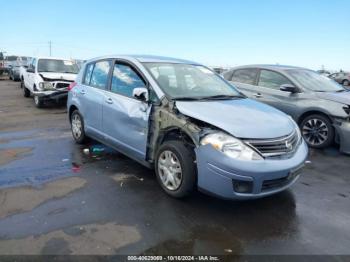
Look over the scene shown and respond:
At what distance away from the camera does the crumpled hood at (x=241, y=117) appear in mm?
3764

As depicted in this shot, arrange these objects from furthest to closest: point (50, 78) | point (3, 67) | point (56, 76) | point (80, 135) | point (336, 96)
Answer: point (3, 67) < point (56, 76) < point (50, 78) < point (336, 96) < point (80, 135)

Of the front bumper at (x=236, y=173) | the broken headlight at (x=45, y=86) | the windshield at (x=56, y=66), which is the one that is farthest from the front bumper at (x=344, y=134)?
the windshield at (x=56, y=66)

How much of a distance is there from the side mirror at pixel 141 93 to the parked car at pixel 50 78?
7.91 meters

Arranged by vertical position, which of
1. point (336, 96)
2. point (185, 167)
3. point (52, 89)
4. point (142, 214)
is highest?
point (336, 96)

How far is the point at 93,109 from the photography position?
5.87m

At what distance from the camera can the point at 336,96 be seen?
22.6 ft

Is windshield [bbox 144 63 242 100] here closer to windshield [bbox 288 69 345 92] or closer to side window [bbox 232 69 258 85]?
windshield [bbox 288 69 345 92]

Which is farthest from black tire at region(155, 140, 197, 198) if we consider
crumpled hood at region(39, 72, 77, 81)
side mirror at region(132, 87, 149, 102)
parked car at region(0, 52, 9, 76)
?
parked car at region(0, 52, 9, 76)

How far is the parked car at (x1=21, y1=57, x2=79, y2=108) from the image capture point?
11773 millimetres

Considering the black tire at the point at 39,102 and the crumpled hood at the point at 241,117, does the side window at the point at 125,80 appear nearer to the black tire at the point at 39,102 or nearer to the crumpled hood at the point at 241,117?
the crumpled hood at the point at 241,117

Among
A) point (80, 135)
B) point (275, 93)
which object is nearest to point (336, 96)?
point (275, 93)

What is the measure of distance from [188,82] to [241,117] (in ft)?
4.09

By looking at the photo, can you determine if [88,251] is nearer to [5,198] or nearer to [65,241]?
[65,241]

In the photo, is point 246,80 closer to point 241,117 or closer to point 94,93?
point 94,93
